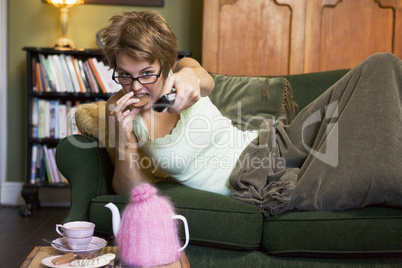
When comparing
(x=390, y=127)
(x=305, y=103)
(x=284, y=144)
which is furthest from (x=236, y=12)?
(x=390, y=127)

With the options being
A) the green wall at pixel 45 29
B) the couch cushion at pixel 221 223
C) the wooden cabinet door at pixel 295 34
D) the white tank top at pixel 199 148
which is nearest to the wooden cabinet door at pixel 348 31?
the wooden cabinet door at pixel 295 34

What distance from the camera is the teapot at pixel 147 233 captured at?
108cm

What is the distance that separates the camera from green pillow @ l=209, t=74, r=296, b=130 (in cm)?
203

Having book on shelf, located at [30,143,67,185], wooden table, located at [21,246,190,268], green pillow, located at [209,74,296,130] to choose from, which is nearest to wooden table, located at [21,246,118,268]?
wooden table, located at [21,246,190,268]

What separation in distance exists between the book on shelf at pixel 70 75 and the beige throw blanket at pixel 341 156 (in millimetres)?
1627

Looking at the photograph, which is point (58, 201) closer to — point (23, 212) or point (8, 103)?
point (23, 212)

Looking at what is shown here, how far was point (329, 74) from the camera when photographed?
7.00ft

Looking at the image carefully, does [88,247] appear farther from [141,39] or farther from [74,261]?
[141,39]

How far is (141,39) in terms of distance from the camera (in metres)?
1.42

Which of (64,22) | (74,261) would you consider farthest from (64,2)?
(74,261)

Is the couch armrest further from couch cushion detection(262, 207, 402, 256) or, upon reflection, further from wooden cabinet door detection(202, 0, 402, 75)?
wooden cabinet door detection(202, 0, 402, 75)

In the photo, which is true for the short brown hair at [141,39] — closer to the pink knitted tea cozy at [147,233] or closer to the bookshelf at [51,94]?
the pink knitted tea cozy at [147,233]

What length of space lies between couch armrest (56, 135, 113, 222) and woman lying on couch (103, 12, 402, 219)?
0.07 m

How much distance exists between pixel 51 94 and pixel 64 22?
50 centimetres
